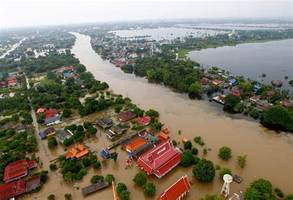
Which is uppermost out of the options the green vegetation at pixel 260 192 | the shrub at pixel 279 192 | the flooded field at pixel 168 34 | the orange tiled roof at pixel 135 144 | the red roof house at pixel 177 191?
the green vegetation at pixel 260 192

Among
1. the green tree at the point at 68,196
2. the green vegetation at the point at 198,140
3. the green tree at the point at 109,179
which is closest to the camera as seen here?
the green tree at the point at 68,196

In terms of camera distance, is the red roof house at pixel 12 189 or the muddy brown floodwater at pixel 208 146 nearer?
the red roof house at pixel 12 189

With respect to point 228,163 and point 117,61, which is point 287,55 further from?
point 228,163

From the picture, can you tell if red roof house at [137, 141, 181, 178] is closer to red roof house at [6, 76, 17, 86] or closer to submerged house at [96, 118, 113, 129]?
submerged house at [96, 118, 113, 129]

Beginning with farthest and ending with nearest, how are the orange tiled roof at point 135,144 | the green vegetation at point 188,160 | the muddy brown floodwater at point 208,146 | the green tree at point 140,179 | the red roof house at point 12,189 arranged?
the orange tiled roof at point 135,144 → the green vegetation at point 188,160 → the muddy brown floodwater at point 208,146 → the green tree at point 140,179 → the red roof house at point 12,189

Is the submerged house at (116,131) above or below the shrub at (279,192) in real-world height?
below

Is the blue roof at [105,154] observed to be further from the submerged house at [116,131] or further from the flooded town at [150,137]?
the submerged house at [116,131]

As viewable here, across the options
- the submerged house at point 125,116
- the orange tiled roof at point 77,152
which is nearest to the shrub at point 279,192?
the orange tiled roof at point 77,152
